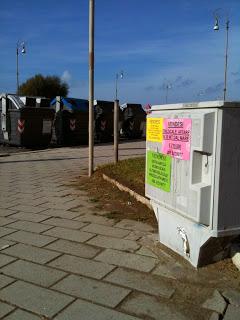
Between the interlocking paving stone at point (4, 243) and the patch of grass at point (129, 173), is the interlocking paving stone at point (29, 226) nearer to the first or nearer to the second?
the interlocking paving stone at point (4, 243)

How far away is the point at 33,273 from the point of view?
3.96 meters

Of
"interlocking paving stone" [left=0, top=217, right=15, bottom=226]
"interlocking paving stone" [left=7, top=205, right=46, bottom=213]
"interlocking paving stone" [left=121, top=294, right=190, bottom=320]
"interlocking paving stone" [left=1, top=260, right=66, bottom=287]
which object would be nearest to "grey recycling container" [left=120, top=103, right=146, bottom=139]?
"interlocking paving stone" [left=7, top=205, right=46, bottom=213]

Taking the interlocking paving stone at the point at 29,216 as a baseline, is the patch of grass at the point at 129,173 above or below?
above

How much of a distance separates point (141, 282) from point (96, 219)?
216 centimetres

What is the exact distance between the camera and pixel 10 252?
14.9ft

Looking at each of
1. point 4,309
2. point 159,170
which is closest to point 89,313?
point 4,309

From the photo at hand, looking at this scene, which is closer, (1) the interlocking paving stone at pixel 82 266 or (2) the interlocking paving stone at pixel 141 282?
(2) the interlocking paving stone at pixel 141 282

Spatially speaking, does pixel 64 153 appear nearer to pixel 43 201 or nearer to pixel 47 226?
pixel 43 201

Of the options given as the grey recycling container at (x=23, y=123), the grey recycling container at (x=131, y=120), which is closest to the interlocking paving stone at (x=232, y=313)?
the grey recycling container at (x=23, y=123)

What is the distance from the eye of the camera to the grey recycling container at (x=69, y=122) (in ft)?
63.4

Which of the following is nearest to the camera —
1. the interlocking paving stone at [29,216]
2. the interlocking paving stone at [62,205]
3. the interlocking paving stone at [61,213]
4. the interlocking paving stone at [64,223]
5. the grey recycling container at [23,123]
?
the interlocking paving stone at [64,223]

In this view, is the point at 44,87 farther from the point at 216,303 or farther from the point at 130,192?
the point at 216,303

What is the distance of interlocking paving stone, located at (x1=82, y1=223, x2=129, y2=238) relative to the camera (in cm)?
511

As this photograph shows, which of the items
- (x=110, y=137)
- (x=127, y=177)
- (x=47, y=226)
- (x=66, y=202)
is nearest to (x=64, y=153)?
(x=110, y=137)
